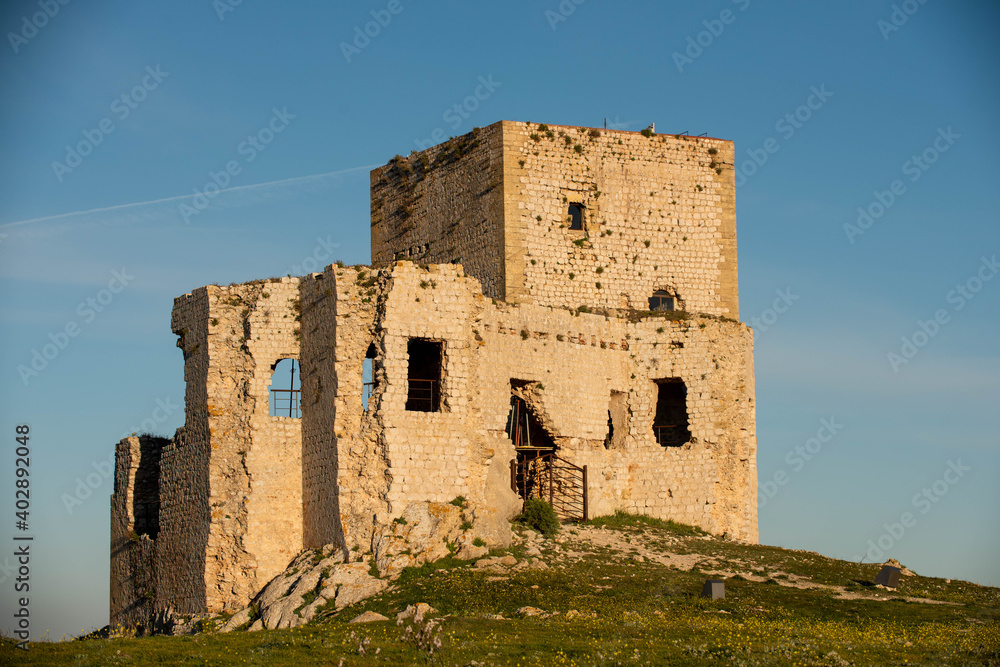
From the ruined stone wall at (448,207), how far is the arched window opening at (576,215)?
1948 millimetres

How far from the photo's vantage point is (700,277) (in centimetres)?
3450

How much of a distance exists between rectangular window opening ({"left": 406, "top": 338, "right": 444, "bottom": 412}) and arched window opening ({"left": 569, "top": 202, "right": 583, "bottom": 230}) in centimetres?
555

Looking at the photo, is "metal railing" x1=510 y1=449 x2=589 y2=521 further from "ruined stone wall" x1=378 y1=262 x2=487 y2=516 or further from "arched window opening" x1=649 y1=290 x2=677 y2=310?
"arched window opening" x1=649 y1=290 x2=677 y2=310

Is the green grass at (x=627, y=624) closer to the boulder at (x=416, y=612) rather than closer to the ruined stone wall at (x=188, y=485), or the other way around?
the boulder at (x=416, y=612)

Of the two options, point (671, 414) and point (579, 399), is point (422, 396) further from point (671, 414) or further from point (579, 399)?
point (671, 414)

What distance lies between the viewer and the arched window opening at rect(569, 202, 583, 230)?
33.7 metres

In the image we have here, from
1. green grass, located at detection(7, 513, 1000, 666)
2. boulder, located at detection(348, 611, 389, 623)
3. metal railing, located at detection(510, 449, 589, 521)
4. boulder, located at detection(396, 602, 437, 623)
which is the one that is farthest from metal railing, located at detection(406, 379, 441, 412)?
boulder, located at detection(396, 602, 437, 623)

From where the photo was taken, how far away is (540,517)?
2853 cm

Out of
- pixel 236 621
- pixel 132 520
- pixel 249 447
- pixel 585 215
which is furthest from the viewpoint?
pixel 585 215

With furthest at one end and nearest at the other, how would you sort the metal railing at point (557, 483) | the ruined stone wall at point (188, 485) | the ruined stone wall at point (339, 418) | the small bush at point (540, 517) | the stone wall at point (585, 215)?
the stone wall at point (585, 215)
the metal railing at point (557, 483)
the small bush at point (540, 517)
the ruined stone wall at point (188, 485)
the ruined stone wall at point (339, 418)

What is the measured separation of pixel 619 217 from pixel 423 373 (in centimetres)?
704

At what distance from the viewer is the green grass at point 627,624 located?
19.3 m

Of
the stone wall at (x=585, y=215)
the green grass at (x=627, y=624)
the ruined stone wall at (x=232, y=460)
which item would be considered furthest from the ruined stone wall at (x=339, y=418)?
the stone wall at (x=585, y=215)

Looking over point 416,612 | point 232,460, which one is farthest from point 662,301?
point 416,612
